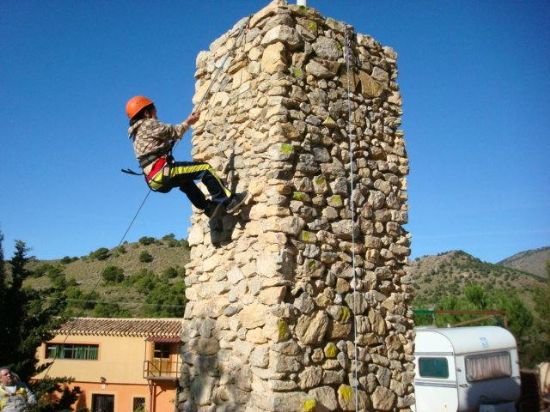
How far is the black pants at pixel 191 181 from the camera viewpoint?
4.34 m

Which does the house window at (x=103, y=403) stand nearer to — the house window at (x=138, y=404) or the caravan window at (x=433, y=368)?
the house window at (x=138, y=404)

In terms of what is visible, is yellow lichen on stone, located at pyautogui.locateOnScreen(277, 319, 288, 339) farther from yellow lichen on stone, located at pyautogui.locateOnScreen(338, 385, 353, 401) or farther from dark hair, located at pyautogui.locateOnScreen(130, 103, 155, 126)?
dark hair, located at pyautogui.locateOnScreen(130, 103, 155, 126)

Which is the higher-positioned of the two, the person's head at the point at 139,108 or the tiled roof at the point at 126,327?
the person's head at the point at 139,108

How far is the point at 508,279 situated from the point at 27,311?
3287 cm

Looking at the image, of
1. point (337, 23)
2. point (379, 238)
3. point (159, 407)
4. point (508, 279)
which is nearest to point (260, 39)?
point (337, 23)

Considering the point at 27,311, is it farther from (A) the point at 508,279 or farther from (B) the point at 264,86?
(A) the point at 508,279

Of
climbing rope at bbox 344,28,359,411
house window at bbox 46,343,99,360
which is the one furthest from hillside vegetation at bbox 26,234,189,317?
climbing rope at bbox 344,28,359,411

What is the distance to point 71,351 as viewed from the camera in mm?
24781

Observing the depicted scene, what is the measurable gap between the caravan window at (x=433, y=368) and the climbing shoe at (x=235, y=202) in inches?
313

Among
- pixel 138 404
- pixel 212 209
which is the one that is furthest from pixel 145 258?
pixel 212 209

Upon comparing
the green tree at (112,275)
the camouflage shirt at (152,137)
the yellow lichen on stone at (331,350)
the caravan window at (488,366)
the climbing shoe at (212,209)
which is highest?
the green tree at (112,275)

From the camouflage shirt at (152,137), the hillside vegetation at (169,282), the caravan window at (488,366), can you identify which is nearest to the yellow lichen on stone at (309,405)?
the camouflage shirt at (152,137)

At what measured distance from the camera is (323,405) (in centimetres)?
404

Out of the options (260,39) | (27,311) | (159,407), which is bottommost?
(159,407)
